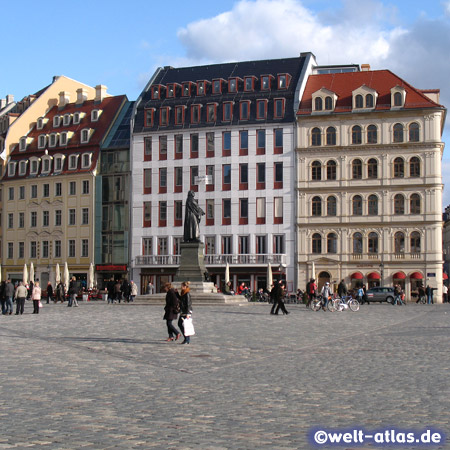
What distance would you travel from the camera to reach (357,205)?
70438 mm

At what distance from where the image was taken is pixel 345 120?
2783 inches

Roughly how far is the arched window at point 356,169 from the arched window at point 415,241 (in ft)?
22.2

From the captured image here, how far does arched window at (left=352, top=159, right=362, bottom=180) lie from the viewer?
7031 cm

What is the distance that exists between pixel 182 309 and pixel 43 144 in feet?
211

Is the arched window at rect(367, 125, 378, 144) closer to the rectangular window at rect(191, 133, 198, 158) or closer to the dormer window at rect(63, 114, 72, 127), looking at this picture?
the rectangular window at rect(191, 133, 198, 158)

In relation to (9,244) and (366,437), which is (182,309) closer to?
(366,437)

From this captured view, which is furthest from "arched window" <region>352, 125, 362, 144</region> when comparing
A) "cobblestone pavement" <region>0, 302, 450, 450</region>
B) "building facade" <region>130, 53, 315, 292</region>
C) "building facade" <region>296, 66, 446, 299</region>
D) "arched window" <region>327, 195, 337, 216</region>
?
"cobblestone pavement" <region>0, 302, 450, 450</region>

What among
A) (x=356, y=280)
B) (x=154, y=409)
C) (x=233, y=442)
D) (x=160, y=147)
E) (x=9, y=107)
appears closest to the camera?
(x=233, y=442)

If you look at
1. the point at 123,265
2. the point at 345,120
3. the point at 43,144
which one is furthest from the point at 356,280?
the point at 43,144

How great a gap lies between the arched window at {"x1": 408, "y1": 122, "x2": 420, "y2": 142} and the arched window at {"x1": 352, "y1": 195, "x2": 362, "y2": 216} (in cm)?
673

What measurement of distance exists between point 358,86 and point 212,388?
6242 centimetres

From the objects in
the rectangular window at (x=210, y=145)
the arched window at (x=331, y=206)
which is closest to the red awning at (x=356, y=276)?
the arched window at (x=331, y=206)

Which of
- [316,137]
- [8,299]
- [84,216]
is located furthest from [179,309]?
[84,216]

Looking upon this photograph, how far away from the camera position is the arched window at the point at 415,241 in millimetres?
68312
